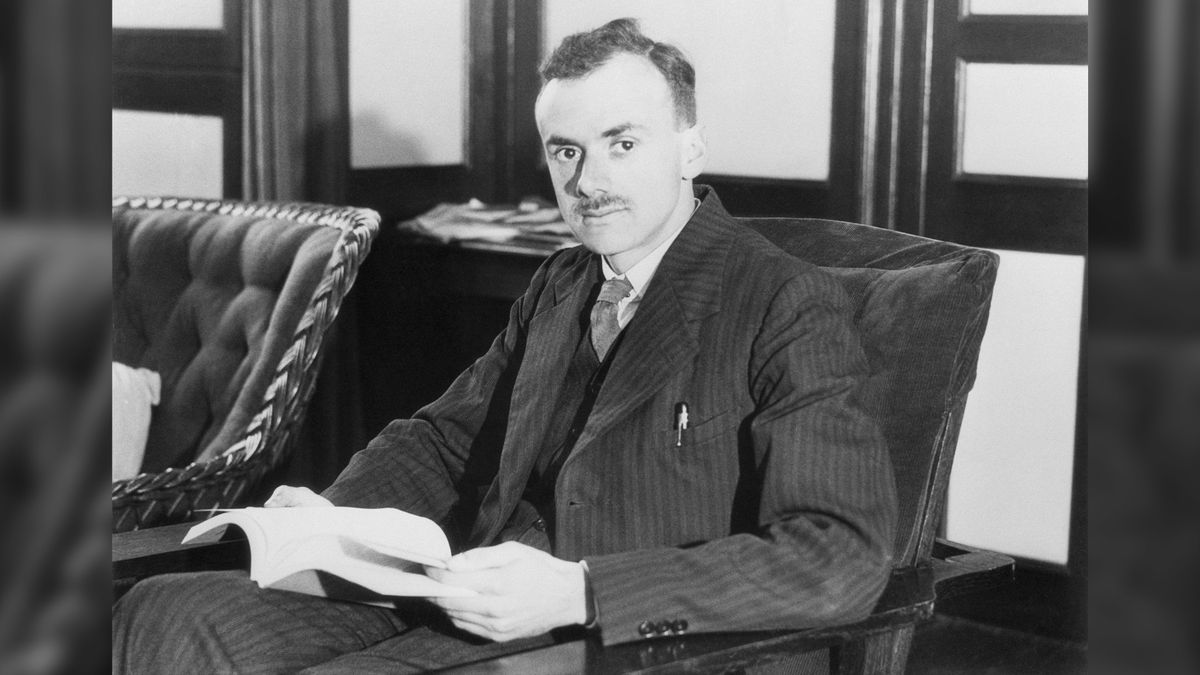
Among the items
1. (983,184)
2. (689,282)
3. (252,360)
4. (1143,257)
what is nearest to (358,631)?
A: (689,282)

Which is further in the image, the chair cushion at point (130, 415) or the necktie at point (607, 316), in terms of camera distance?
the chair cushion at point (130, 415)

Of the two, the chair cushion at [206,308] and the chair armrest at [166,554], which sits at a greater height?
the chair cushion at [206,308]

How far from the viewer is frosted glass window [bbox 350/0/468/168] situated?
3.48 m

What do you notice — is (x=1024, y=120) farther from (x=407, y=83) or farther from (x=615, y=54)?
(x=407, y=83)

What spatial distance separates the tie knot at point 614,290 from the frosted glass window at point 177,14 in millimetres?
1836

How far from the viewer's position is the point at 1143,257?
0.63 m

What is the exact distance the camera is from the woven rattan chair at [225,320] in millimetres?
2469

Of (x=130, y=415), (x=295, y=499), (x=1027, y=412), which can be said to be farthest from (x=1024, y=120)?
(x=130, y=415)

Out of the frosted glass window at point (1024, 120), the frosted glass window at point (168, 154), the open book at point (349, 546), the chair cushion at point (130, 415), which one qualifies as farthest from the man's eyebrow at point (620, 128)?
the frosted glass window at point (168, 154)

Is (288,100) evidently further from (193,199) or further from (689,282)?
(689,282)

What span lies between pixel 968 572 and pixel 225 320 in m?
1.64

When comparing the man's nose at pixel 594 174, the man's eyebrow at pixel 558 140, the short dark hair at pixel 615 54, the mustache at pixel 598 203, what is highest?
the short dark hair at pixel 615 54

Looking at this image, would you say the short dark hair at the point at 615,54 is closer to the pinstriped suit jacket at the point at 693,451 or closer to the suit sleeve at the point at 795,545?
the pinstriped suit jacket at the point at 693,451

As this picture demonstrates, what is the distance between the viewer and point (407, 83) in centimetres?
355
